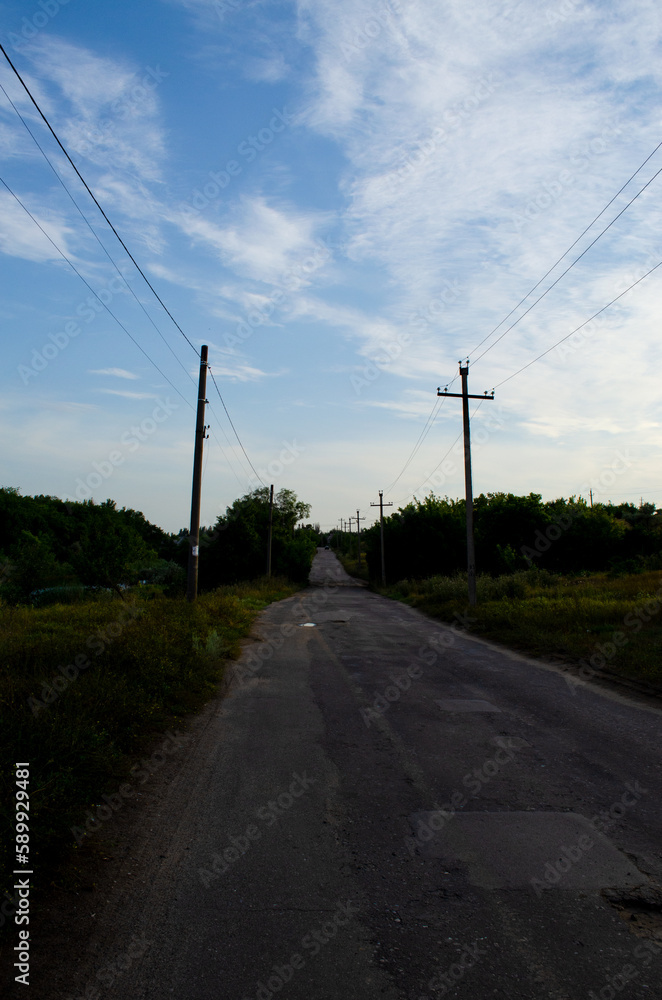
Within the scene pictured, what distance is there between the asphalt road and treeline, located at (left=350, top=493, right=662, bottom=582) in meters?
33.8

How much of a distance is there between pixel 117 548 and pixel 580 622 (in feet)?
78.5

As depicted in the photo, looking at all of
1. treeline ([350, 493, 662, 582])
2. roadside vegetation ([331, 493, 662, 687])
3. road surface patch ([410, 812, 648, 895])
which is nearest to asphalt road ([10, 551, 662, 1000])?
road surface patch ([410, 812, 648, 895])

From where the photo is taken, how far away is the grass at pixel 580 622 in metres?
11.1

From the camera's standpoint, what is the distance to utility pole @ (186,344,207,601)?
17188 mm

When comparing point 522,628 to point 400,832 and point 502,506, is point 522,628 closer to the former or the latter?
point 400,832

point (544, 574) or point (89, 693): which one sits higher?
point (544, 574)

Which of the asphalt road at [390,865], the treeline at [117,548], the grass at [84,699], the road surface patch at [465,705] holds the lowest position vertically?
the asphalt road at [390,865]

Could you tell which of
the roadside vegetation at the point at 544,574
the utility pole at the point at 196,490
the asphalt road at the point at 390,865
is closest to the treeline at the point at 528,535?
the roadside vegetation at the point at 544,574

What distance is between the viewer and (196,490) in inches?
688

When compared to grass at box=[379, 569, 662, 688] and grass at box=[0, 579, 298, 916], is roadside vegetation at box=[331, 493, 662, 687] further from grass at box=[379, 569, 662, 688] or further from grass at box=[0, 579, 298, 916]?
grass at box=[0, 579, 298, 916]

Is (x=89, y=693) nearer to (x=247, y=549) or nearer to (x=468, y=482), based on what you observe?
(x=468, y=482)

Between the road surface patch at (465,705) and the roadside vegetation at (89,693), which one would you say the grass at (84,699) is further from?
the road surface patch at (465,705)

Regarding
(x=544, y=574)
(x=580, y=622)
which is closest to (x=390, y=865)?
(x=580, y=622)

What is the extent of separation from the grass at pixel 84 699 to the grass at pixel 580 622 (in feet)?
22.3
